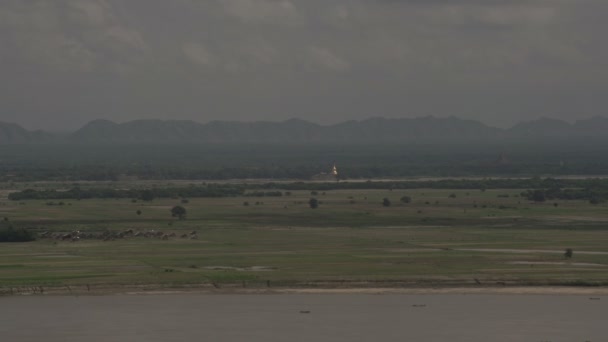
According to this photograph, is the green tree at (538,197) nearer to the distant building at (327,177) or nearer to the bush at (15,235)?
the bush at (15,235)

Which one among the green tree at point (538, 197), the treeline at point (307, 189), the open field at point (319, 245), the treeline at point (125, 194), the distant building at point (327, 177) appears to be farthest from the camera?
the distant building at point (327, 177)

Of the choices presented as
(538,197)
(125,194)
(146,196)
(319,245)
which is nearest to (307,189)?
(125,194)

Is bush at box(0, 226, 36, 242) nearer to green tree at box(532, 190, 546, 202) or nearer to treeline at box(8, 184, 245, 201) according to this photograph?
treeline at box(8, 184, 245, 201)

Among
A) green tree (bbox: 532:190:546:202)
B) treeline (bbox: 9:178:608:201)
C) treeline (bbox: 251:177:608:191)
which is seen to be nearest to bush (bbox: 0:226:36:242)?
treeline (bbox: 9:178:608:201)

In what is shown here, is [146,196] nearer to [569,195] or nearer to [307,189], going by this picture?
[307,189]

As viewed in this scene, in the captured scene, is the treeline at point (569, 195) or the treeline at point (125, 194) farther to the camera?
the treeline at point (125, 194)

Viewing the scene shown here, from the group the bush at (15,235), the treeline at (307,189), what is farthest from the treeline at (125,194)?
the bush at (15,235)

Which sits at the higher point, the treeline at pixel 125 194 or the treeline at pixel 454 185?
the treeline at pixel 454 185
